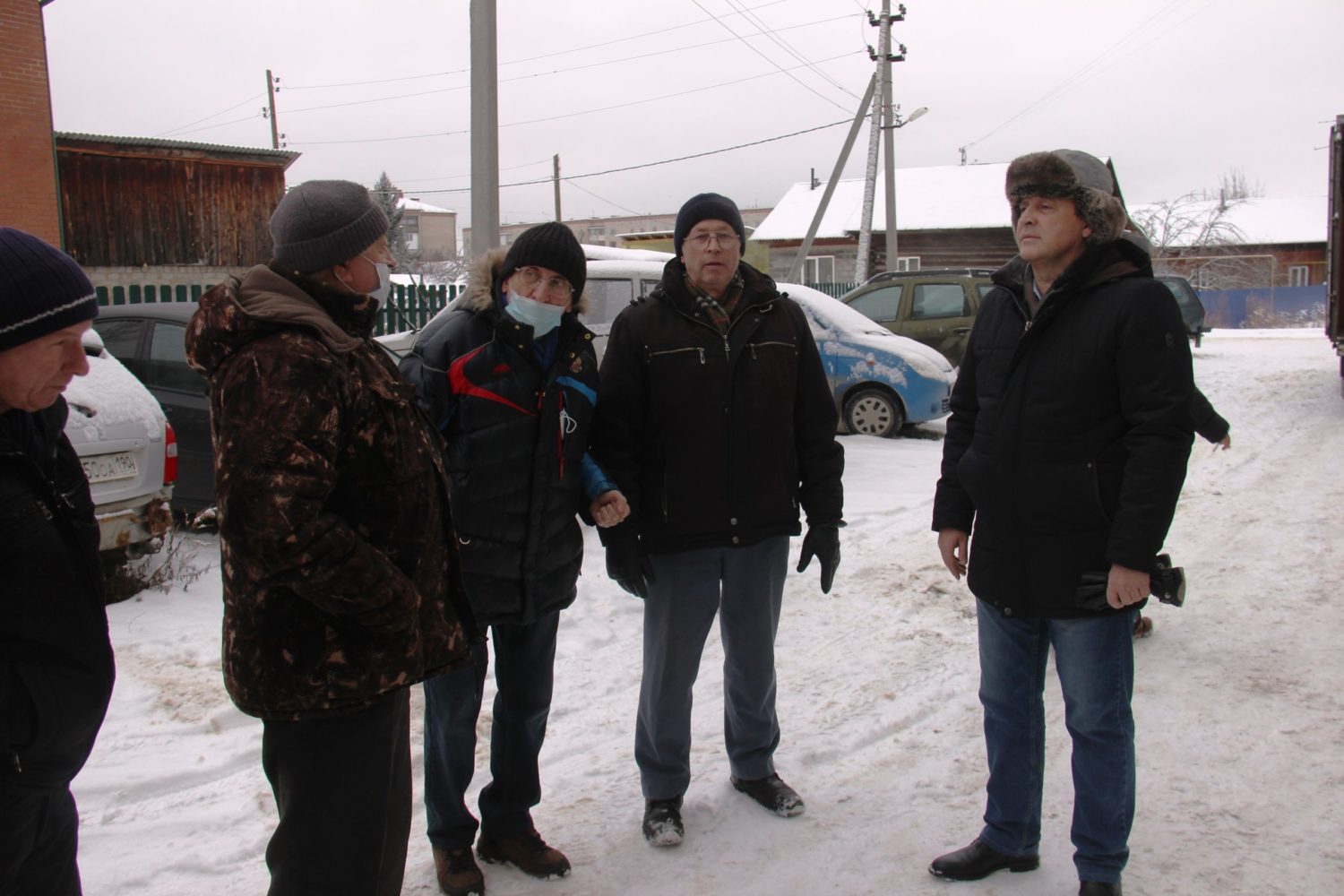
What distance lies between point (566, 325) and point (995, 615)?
1.55m

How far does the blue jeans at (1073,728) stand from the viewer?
108 inches

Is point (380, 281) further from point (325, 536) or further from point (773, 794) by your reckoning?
point (773, 794)

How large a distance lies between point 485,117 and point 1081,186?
19.0 feet

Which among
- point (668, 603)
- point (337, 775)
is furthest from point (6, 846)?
point (668, 603)

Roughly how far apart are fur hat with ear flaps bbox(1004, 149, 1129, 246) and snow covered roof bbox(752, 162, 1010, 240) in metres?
34.4

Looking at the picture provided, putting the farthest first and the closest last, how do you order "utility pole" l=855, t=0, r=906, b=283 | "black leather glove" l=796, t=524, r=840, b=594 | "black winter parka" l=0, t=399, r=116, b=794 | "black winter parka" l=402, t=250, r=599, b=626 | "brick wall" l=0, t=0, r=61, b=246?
"utility pole" l=855, t=0, r=906, b=283
"brick wall" l=0, t=0, r=61, b=246
"black leather glove" l=796, t=524, r=840, b=594
"black winter parka" l=402, t=250, r=599, b=626
"black winter parka" l=0, t=399, r=116, b=794

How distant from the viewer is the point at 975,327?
3.03m

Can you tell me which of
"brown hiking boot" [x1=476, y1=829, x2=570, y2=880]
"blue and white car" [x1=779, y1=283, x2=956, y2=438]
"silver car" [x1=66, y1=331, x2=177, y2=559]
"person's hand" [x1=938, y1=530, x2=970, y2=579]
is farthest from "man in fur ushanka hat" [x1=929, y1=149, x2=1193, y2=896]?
"blue and white car" [x1=779, y1=283, x2=956, y2=438]

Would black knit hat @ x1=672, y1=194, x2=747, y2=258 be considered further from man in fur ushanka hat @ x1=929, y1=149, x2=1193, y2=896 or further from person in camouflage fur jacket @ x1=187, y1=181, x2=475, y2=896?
person in camouflage fur jacket @ x1=187, y1=181, x2=475, y2=896

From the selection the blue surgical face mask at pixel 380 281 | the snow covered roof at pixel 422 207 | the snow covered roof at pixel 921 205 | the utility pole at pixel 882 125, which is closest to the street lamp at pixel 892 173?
the utility pole at pixel 882 125

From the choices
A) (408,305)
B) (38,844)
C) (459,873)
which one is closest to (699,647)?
(459,873)

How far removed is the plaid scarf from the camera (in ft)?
10.8

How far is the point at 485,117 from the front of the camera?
758 cm

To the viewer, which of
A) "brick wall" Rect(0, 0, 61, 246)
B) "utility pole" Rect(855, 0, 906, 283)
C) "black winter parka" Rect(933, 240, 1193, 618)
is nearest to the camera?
"black winter parka" Rect(933, 240, 1193, 618)
